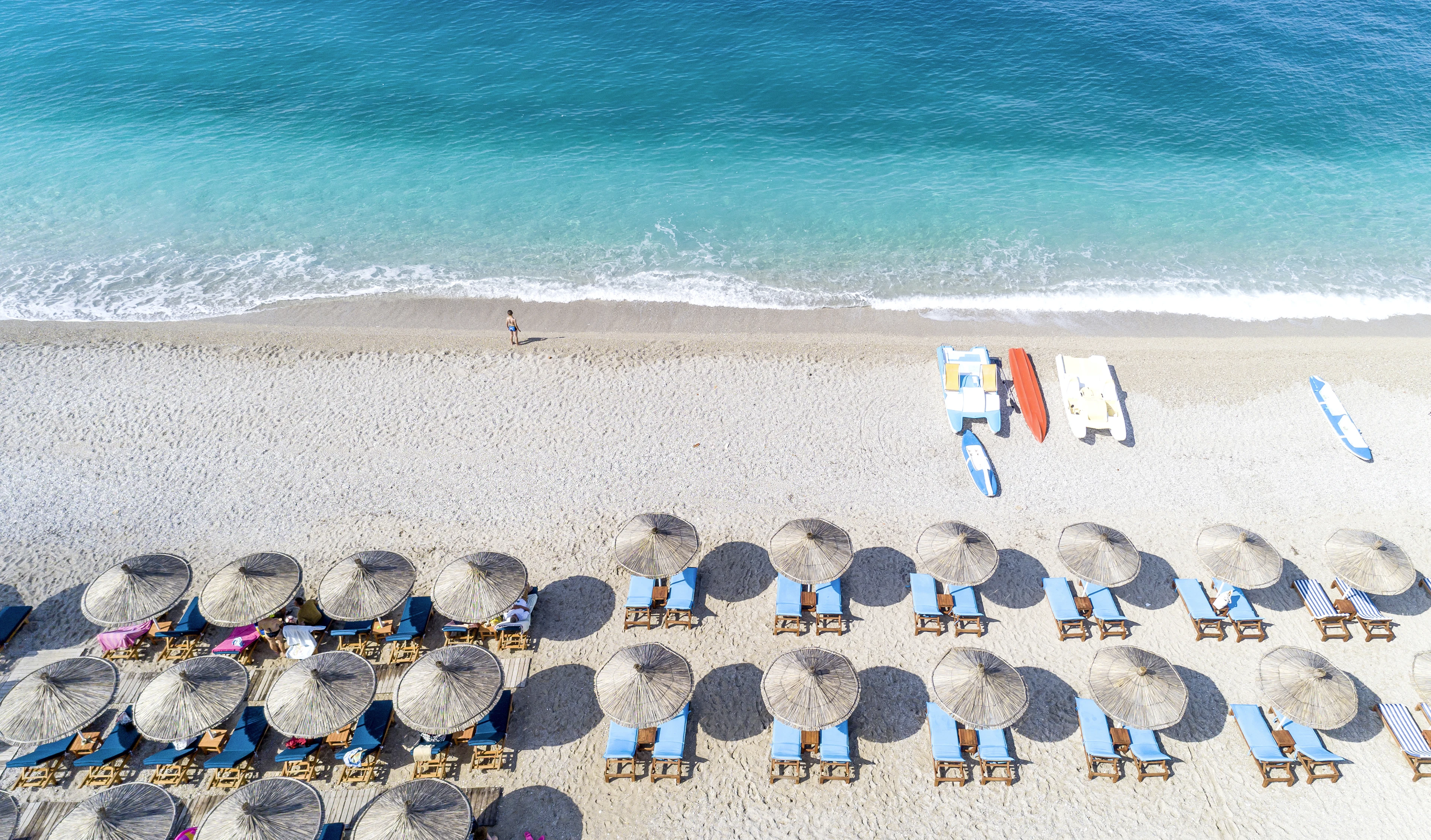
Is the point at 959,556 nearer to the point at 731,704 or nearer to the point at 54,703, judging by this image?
the point at 731,704

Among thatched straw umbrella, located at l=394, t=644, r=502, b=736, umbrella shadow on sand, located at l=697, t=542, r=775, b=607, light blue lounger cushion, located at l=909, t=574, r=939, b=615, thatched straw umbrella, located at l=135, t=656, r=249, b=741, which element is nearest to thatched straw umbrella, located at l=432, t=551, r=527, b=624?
thatched straw umbrella, located at l=394, t=644, r=502, b=736

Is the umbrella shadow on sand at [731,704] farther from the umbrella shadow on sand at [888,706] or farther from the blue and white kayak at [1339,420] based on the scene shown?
the blue and white kayak at [1339,420]

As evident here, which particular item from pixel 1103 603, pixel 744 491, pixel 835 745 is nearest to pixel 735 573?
pixel 744 491

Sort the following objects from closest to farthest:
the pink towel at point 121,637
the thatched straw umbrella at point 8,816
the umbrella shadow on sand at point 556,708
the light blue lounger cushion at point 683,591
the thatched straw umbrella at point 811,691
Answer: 1. the thatched straw umbrella at point 8,816
2. the thatched straw umbrella at point 811,691
3. the umbrella shadow on sand at point 556,708
4. the pink towel at point 121,637
5. the light blue lounger cushion at point 683,591

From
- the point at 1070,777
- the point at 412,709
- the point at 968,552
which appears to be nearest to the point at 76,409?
the point at 412,709

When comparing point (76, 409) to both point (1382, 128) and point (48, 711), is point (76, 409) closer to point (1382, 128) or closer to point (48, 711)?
point (48, 711)

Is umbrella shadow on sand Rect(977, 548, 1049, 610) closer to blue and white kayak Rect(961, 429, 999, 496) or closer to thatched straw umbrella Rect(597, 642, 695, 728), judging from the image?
blue and white kayak Rect(961, 429, 999, 496)

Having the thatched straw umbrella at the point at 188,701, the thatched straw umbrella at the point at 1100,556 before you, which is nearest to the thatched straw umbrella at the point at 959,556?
the thatched straw umbrella at the point at 1100,556
